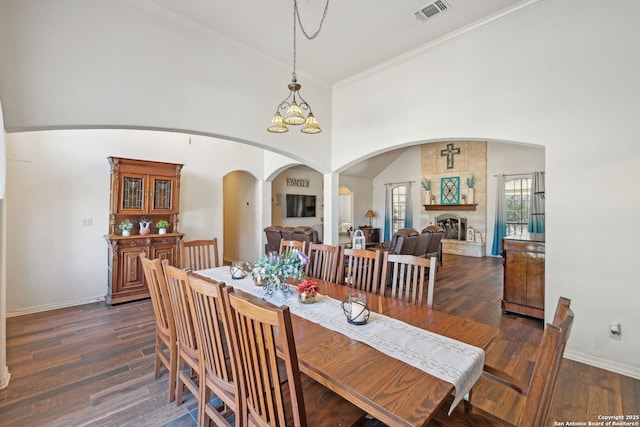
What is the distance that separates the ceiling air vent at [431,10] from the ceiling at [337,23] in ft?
0.14

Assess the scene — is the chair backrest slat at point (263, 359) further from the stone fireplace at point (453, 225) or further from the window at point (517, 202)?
the stone fireplace at point (453, 225)

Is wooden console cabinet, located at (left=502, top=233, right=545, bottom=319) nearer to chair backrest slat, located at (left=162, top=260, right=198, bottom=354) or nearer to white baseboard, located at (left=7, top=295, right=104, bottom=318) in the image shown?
chair backrest slat, located at (left=162, top=260, right=198, bottom=354)

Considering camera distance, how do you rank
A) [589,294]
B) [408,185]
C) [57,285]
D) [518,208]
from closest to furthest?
1. [589,294]
2. [57,285]
3. [518,208]
4. [408,185]

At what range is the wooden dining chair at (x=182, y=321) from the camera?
1.61 metres

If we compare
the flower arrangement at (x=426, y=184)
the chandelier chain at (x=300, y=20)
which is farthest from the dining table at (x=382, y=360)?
the flower arrangement at (x=426, y=184)

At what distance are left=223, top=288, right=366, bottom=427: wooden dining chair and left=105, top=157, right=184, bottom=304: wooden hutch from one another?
309 centimetres

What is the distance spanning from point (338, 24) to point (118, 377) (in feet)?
13.2

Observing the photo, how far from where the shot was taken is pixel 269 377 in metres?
1.11

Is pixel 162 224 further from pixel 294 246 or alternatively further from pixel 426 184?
pixel 426 184

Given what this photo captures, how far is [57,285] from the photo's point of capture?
3.84 meters

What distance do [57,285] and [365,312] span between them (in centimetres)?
452

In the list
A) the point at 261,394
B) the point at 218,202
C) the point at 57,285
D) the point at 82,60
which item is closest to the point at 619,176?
the point at 261,394

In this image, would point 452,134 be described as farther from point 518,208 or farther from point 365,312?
point 518,208

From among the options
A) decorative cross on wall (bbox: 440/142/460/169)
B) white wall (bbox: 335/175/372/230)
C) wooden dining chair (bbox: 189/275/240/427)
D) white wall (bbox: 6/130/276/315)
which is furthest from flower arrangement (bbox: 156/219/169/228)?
decorative cross on wall (bbox: 440/142/460/169)
